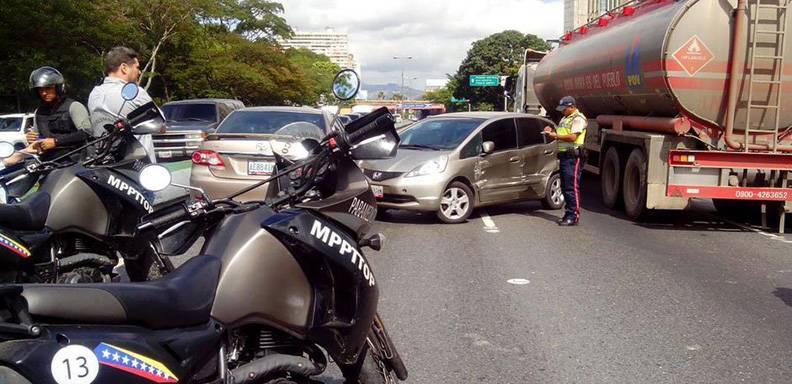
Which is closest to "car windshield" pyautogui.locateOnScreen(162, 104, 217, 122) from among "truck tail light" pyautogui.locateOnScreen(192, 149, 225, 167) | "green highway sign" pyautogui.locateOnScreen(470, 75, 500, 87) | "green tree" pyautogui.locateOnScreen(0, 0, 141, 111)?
"green tree" pyautogui.locateOnScreen(0, 0, 141, 111)

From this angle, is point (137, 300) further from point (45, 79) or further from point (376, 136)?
point (45, 79)

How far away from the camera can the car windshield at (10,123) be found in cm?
2280

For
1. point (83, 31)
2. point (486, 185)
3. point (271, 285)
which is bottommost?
point (486, 185)

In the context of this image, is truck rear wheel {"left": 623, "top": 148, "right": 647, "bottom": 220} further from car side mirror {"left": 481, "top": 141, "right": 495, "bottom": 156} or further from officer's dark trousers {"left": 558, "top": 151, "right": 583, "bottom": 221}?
car side mirror {"left": 481, "top": 141, "right": 495, "bottom": 156}

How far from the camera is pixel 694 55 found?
30.6 ft

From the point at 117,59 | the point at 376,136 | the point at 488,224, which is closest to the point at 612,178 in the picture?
the point at 488,224

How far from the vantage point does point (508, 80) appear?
25.1m

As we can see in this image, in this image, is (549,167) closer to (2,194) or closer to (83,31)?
(2,194)

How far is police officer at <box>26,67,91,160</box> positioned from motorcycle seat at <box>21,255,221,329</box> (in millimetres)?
4041

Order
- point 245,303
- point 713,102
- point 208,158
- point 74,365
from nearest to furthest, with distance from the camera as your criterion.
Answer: point 74,365 < point 245,303 < point 208,158 < point 713,102

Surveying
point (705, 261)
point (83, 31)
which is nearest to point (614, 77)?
point (705, 261)

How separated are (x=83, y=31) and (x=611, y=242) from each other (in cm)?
2406

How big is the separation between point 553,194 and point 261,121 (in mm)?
4865

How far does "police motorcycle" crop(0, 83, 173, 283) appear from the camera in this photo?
4363 millimetres
